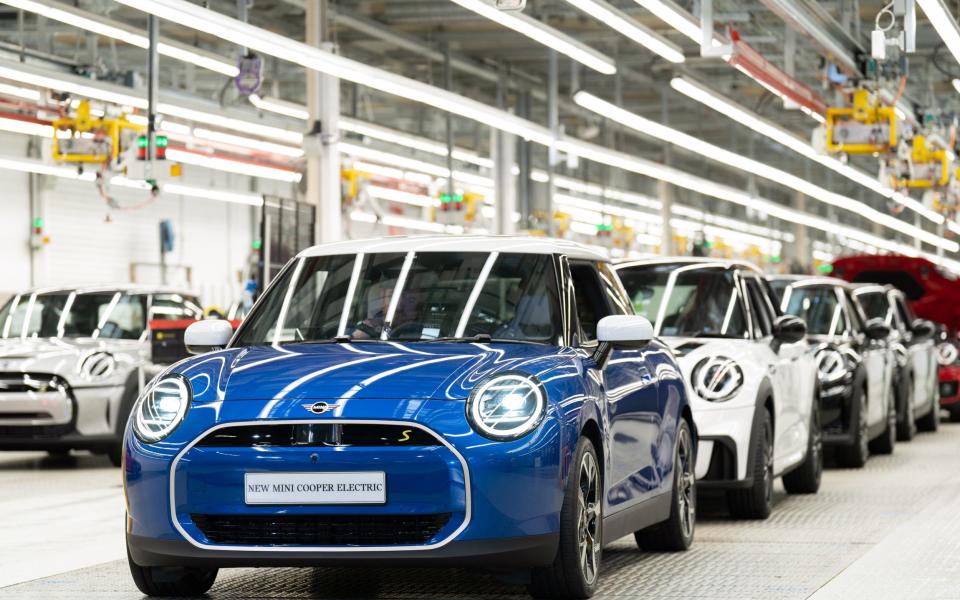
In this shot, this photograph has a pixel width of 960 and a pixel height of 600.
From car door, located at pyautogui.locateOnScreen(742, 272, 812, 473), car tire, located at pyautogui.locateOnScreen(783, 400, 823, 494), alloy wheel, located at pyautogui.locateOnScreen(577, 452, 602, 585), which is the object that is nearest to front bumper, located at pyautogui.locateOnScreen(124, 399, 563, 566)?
alloy wheel, located at pyautogui.locateOnScreen(577, 452, 602, 585)

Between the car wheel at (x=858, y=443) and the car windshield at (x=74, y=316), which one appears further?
the car windshield at (x=74, y=316)

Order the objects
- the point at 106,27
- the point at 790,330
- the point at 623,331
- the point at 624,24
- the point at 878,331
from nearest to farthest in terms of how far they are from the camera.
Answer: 1. the point at 623,331
2. the point at 790,330
3. the point at 878,331
4. the point at 624,24
5. the point at 106,27

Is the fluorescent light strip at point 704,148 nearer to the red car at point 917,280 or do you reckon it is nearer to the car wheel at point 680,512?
the red car at point 917,280

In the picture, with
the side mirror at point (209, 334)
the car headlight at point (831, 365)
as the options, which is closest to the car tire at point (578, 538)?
the side mirror at point (209, 334)

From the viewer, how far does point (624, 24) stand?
48.2 feet

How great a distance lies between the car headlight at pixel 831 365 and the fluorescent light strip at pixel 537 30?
3871mm

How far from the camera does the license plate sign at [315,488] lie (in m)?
5.25

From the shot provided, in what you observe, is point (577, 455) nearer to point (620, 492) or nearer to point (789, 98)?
point (620, 492)

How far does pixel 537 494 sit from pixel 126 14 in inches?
791

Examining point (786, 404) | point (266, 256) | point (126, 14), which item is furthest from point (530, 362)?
point (126, 14)

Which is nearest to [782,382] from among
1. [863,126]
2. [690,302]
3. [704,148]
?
[690,302]

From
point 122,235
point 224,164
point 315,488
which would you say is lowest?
point 315,488

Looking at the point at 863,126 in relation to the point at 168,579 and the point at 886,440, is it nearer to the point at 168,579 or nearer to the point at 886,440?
the point at 886,440

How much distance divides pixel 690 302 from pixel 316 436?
4.66 meters
